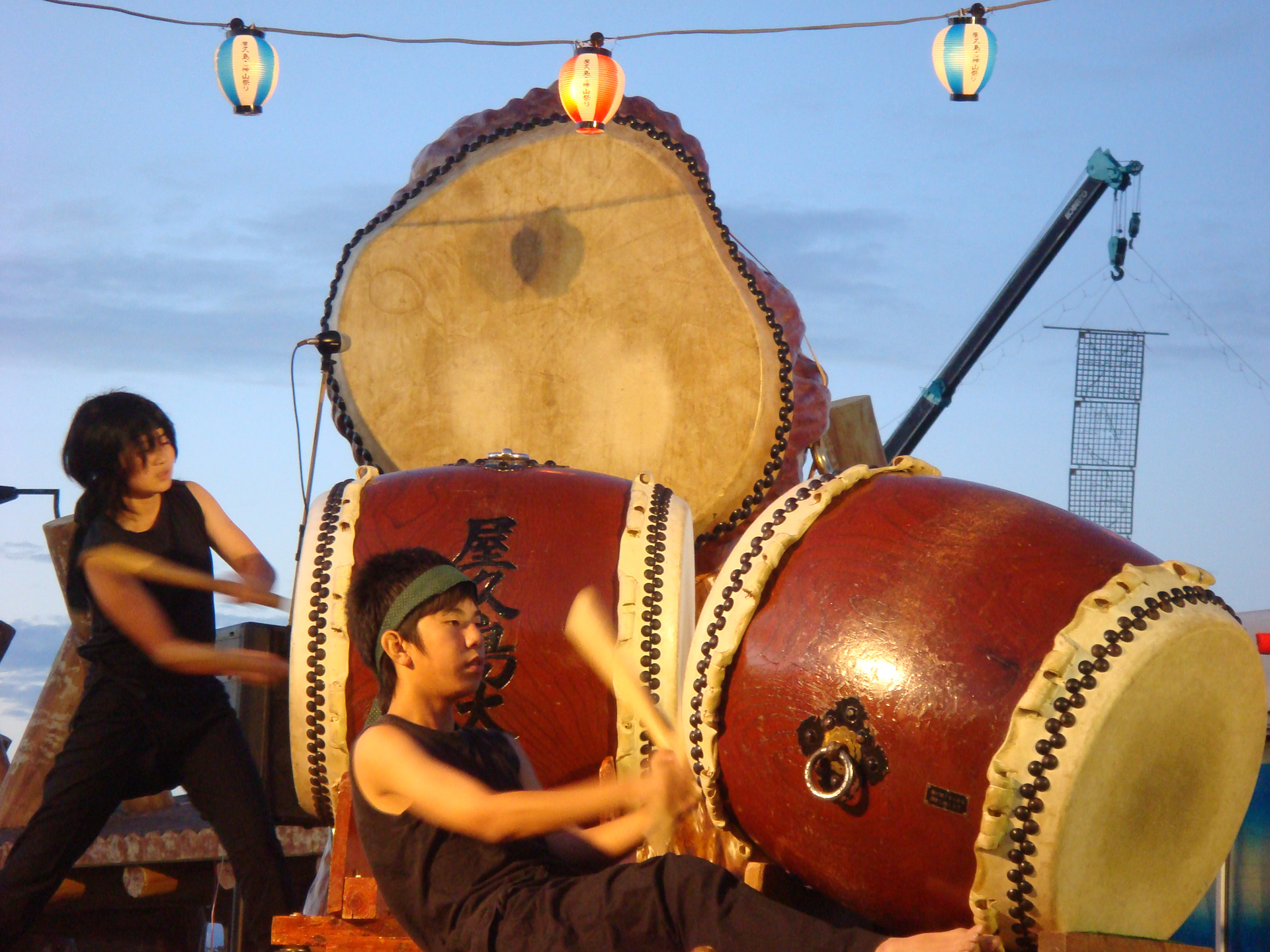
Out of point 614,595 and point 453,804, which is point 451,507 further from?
point 453,804

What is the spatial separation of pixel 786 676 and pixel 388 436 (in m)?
1.81

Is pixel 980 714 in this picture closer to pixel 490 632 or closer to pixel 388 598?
pixel 388 598

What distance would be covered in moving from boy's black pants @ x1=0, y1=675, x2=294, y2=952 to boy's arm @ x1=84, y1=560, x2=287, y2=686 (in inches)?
3.3

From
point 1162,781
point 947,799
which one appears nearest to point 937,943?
point 947,799

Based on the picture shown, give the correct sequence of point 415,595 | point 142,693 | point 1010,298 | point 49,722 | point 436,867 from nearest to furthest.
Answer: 1. point 436,867
2. point 415,595
3. point 142,693
4. point 49,722
5. point 1010,298

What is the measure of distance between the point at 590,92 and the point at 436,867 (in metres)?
2.46

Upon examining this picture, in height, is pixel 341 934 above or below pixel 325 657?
below

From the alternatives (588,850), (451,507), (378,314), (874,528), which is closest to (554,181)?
(378,314)

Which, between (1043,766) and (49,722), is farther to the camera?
(49,722)

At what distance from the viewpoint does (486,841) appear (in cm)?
174

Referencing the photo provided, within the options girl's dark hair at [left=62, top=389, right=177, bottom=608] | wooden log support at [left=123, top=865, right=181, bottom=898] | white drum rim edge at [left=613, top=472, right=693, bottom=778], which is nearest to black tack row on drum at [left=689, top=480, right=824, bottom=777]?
white drum rim edge at [left=613, top=472, right=693, bottom=778]

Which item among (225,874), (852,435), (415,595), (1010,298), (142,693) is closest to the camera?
(415,595)

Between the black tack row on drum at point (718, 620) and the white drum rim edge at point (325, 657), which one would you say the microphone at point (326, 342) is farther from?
the black tack row on drum at point (718, 620)

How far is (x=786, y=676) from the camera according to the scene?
206 centimetres
